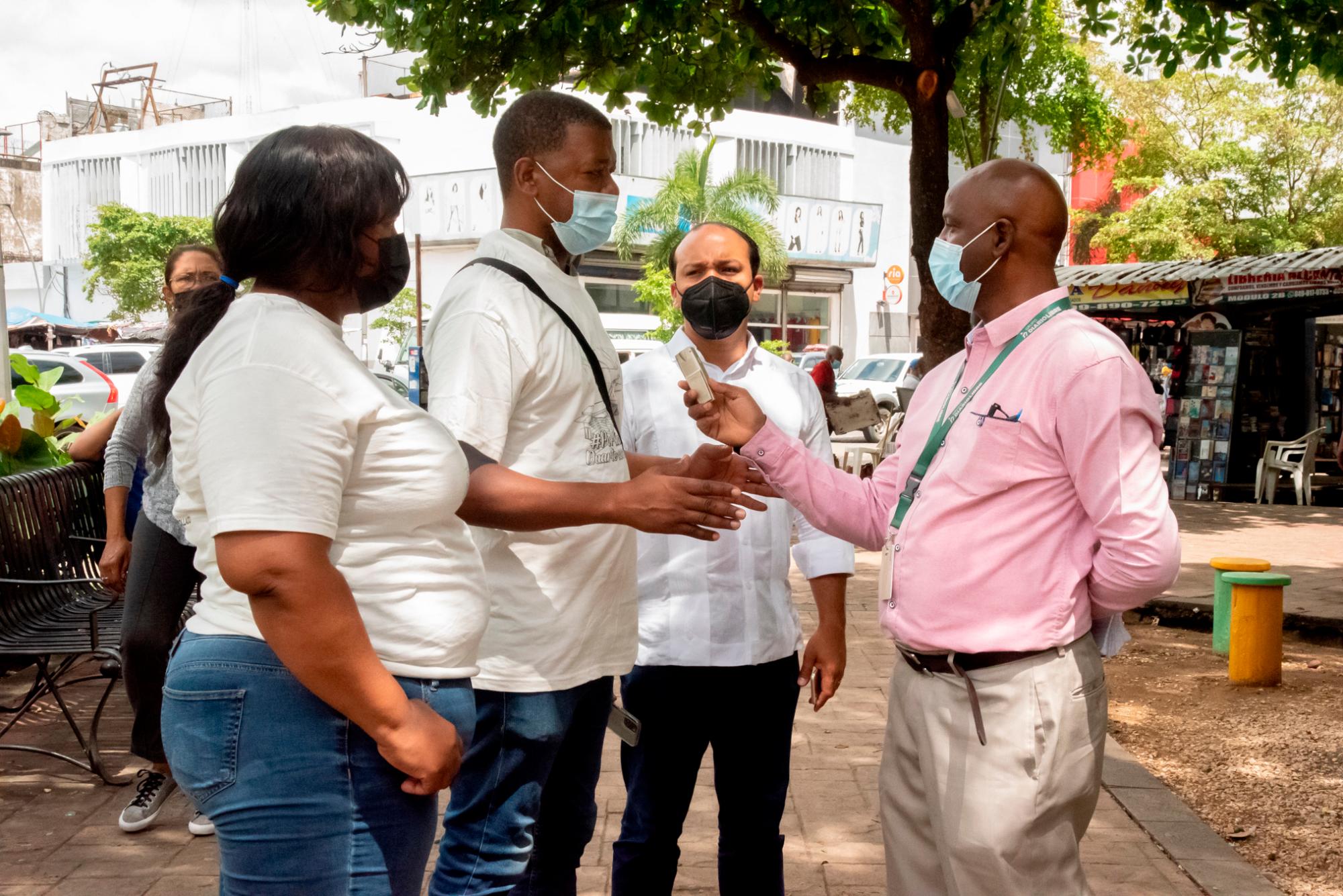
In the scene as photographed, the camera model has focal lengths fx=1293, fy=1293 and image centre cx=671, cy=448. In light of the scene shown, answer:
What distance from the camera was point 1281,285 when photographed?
50.4ft

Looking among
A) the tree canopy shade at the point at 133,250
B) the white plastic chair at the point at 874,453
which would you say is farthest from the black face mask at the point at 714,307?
the tree canopy shade at the point at 133,250

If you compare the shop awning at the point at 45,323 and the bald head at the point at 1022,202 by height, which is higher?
the bald head at the point at 1022,202

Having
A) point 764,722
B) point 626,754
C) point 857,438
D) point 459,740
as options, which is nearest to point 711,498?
point 459,740

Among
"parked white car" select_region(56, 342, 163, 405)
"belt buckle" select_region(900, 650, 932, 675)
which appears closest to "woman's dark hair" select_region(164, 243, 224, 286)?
"belt buckle" select_region(900, 650, 932, 675)

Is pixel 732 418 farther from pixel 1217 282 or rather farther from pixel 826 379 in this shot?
pixel 1217 282

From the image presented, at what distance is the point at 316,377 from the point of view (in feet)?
5.91

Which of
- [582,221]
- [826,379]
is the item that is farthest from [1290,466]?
[582,221]

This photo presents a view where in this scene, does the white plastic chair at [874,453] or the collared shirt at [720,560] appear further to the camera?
the white plastic chair at [874,453]

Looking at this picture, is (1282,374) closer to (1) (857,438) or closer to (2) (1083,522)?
(1) (857,438)

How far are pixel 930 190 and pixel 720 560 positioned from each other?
5335 millimetres

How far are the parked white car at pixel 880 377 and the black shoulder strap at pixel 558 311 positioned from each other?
24.5 meters

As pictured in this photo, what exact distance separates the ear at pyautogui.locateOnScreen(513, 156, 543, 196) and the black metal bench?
9.90ft

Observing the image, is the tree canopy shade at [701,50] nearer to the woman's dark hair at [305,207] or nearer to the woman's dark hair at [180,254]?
the woman's dark hair at [180,254]

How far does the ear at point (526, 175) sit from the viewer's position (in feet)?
8.79
